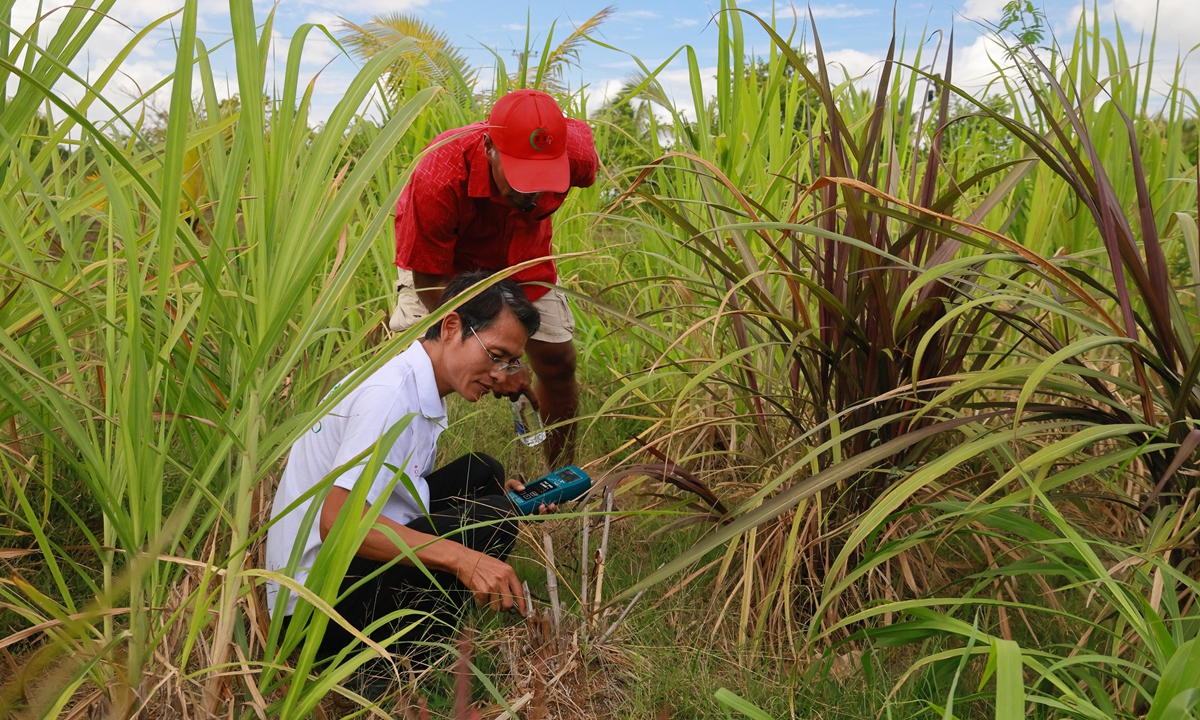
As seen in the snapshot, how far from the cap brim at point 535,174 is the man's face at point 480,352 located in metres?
0.62

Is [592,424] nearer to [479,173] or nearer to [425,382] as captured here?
[425,382]

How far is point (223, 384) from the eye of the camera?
56.2 inches

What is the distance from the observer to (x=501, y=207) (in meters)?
2.75

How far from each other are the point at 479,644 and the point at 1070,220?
169 centimetres

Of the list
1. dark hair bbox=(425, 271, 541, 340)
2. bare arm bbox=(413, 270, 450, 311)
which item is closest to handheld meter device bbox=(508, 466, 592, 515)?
dark hair bbox=(425, 271, 541, 340)

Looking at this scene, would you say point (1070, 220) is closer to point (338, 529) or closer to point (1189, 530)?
point (1189, 530)

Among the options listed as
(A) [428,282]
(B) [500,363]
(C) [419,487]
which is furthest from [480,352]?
(A) [428,282]

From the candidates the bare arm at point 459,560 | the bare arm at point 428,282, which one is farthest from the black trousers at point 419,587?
the bare arm at point 428,282

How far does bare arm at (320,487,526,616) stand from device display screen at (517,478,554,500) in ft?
1.06

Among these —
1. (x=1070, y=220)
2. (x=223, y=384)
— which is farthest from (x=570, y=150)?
(x=223, y=384)

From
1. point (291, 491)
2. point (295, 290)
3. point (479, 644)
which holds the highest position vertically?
point (295, 290)

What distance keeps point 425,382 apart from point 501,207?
939 millimetres

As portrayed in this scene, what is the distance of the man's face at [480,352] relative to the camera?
6.48ft

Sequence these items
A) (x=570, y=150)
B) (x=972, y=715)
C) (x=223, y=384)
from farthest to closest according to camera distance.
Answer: (x=570, y=150) < (x=972, y=715) < (x=223, y=384)
